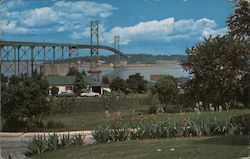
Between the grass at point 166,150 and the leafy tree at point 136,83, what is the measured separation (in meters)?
66.6

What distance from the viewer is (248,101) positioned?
31438 mm

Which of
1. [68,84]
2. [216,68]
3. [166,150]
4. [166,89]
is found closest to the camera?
[166,150]

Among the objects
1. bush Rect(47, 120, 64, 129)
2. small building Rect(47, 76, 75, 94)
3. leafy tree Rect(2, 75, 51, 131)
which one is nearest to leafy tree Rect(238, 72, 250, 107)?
bush Rect(47, 120, 64, 129)

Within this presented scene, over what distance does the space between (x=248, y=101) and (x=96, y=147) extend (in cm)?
2201

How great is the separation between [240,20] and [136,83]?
66641 millimetres

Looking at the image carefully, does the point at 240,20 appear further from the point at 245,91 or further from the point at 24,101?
the point at 245,91

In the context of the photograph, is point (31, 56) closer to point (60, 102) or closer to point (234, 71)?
point (60, 102)

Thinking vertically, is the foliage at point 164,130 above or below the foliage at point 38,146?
above

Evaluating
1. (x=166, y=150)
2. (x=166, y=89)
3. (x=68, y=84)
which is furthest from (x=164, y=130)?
(x=68, y=84)

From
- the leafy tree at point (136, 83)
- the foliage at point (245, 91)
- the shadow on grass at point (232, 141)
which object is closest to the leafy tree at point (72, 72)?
the leafy tree at point (136, 83)

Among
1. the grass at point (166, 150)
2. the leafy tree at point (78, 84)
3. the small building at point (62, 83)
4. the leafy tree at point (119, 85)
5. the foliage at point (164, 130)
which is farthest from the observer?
the small building at point (62, 83)

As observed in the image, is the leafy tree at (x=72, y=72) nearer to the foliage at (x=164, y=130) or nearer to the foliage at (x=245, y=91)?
the foliage at (x=245, y=91)

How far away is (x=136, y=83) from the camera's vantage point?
78312 mm

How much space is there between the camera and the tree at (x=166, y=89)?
37969 millimetres
